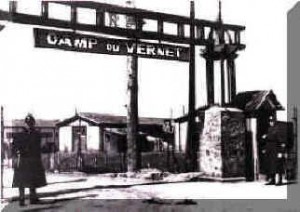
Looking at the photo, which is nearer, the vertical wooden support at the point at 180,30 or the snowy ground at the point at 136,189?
the snowy ground at the point at 136,189

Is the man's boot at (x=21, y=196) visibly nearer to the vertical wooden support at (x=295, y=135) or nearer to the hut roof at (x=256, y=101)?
the hut roof at (x=256, y=101)

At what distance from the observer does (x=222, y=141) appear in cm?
957

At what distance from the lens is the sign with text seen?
8.73 m

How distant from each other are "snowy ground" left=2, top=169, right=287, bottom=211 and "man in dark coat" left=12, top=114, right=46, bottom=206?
0.11m

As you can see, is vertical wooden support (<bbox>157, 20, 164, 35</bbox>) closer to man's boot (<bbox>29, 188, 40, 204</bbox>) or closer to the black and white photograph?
the black and white photograph

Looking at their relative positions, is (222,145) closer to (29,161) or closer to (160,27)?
(160,27)

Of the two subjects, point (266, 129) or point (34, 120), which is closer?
point (34, 120)

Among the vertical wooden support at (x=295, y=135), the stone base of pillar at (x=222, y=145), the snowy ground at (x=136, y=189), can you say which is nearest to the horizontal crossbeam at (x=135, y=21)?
the stone base of pillar at (x=222, y=145)

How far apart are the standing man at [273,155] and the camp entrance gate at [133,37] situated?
1176 millimetres

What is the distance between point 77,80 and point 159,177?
209cm

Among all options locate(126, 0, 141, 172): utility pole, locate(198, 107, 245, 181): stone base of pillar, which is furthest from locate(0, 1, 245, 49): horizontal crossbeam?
locate(198, 107, 245, 181): stone base of pillar

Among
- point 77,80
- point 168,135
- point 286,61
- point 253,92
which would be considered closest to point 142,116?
point 168,135

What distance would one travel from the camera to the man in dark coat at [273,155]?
9641 mm

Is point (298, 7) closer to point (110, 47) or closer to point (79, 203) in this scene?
point (110, 47)
